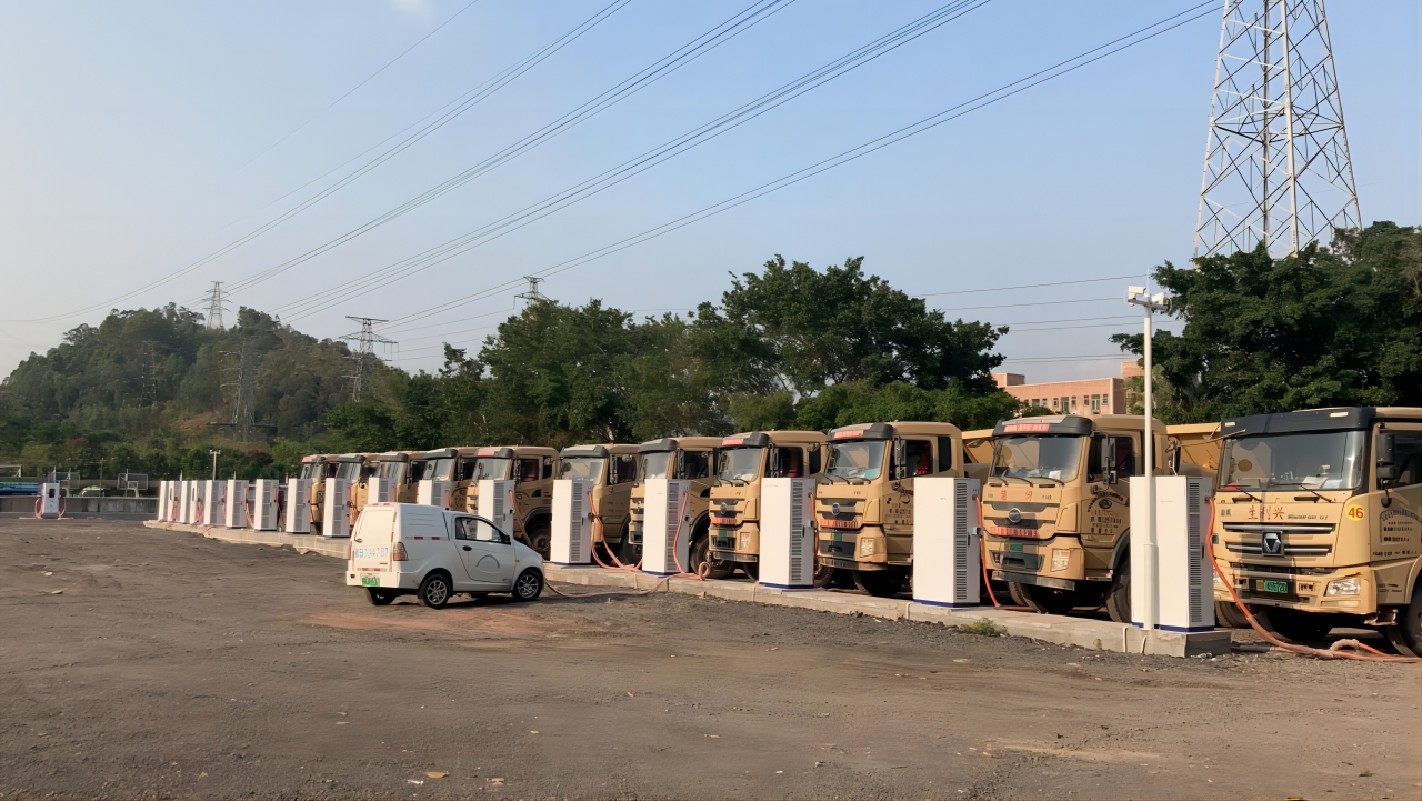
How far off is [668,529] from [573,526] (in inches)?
128

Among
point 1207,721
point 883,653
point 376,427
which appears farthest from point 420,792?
point 376,427

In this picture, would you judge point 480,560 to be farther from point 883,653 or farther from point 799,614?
point 883,653

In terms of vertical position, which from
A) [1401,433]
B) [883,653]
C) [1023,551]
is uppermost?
[1401,433]

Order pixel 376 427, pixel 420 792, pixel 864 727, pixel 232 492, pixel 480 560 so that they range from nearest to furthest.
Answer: pixel 420 792
pixel 864 727
pixel 480 560
pixel 232 492
pixel 376 427

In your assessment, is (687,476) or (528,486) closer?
(687,476)

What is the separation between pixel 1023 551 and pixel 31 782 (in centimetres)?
1225

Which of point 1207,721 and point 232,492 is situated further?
point 232,492

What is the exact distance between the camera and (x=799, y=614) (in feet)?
57.7

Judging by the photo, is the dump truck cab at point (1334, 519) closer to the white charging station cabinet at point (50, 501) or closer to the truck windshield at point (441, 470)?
the truck windshield at point (441, 470)

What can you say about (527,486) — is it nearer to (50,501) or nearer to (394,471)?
(394,471)

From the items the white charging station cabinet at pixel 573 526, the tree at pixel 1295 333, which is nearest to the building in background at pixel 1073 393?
the tree at pixel 1295 333

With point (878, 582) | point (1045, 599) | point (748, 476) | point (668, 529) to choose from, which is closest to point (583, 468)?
point (668, 529)

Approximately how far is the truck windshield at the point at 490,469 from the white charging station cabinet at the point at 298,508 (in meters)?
11.6

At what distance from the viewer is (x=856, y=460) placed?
19109mm
